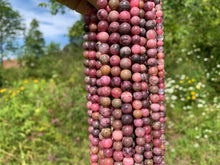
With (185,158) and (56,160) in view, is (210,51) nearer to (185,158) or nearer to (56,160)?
(185,158)

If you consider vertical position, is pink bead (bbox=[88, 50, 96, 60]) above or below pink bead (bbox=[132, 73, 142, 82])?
above

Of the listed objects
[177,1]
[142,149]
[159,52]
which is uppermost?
[177,1]

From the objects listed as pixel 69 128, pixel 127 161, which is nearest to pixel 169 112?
pixel 69 128

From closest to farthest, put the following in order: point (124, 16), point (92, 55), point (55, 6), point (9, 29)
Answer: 1. point (124, 16)
2. point (92, 55)
3. point (55, 6)
4. point (9, 29)

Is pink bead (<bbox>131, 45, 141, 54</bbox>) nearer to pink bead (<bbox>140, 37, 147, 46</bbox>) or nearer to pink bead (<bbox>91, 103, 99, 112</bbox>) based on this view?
pink bead (<bbox>140, 37, 147, 46</bbox>)

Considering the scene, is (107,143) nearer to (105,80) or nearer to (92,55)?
(105,80)

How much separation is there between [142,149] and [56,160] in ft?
6.75

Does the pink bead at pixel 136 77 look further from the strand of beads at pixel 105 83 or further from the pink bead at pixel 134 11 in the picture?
the pink bead at pixel 134 11

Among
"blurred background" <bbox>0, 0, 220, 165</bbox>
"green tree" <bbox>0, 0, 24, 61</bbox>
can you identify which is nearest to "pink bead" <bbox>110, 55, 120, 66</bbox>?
"blurred background" <bbox>0, 0, 220, 165</bbox>

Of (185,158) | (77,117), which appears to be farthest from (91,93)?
(77,117)

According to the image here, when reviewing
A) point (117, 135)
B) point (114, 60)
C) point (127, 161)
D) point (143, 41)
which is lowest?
point (127, 161)

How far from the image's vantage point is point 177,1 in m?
2.81

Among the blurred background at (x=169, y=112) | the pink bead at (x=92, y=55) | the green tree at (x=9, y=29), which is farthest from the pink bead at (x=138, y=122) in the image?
the green tree at (x=9, y=29)

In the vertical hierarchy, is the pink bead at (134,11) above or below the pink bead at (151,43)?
above
